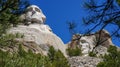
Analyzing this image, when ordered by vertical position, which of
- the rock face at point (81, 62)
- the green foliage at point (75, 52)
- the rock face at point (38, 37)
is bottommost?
the rock face at point (81, 62)

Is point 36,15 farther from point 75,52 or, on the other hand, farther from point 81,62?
point 81,62

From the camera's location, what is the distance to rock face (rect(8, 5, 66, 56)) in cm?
2155

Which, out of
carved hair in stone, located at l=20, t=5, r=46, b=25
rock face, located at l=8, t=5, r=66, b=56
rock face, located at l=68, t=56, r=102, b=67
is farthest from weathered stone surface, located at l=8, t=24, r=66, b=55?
rock face, located at l=68, t=56, r=102, b=67

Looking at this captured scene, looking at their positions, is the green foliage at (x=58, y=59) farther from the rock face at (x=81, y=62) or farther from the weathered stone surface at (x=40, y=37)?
the weathered stone surface at (x=40, y=37)

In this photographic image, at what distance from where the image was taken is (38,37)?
24719mm

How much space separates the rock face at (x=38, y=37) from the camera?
2155 centimetres

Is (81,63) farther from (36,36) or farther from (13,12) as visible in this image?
(13,12)

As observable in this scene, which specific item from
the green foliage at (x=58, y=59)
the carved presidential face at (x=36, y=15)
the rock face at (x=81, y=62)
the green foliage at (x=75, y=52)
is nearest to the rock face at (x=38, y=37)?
the carved presidential face at (x=36, y=15)

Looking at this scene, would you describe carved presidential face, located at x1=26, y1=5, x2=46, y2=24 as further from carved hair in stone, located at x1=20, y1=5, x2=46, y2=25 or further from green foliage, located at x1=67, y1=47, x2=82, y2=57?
green foliage, located at x1=67, y1=47, x2=82, y2=57

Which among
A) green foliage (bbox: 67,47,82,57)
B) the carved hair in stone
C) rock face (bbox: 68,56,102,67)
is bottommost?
rock face (bbox: 68,56,102,67)

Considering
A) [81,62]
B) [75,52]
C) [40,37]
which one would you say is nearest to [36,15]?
[40,37]

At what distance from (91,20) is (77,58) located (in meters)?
13.4

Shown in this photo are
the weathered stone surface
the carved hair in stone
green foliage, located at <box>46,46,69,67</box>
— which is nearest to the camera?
green foliage, located at <box>46,46,69,67</box>

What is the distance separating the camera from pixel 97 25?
235 inches
